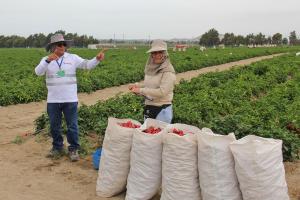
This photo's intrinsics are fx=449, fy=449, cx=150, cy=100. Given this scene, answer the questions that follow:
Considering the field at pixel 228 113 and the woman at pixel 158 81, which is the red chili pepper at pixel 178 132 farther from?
the field at pixel 228 113

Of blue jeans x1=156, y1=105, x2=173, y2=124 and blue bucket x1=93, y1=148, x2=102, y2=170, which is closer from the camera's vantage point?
blue jeans x1=156, y1=105, x2=173, y2=124

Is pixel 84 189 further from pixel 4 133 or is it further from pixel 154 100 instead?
pixel 4 133

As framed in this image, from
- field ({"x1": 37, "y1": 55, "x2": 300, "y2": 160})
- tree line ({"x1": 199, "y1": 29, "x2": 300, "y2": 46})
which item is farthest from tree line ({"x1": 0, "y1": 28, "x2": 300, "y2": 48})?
field ({"x1": 37, "y1": 55, "x2": 300, "y2": 160})

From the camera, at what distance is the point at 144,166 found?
4992 mm

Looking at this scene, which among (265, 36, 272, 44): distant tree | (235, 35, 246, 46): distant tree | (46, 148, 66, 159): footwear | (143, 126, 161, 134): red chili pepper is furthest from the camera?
(265, 36, 272, 44): distant tree

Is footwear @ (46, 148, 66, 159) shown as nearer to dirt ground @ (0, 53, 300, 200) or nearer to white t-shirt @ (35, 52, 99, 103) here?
dirt ground @ (0, 53, 300, 200)

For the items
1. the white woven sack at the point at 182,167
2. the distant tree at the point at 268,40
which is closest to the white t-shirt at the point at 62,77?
the white woven sack at the point at 182,167

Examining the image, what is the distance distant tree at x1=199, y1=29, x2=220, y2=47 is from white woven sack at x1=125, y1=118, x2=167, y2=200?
104758 millimetres

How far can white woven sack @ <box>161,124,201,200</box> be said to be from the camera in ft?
15.3

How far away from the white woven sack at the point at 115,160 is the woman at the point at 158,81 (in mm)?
552

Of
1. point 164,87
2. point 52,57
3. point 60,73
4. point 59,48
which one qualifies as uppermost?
point 59,48

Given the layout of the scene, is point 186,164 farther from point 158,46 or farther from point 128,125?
point 158,46

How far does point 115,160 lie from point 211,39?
105 m

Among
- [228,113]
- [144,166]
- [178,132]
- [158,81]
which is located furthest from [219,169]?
[228,113]
